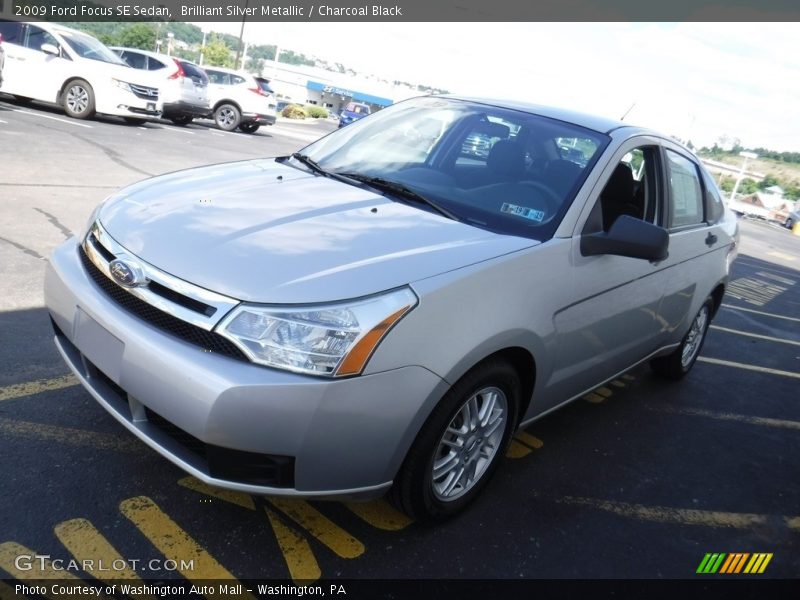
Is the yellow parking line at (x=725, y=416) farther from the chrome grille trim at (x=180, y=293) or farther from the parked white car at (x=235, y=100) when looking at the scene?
the parked white car at (x=235, y=100)

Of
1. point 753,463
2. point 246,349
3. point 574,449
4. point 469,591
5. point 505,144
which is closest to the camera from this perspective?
point 246,349

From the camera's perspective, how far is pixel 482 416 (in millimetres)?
2754

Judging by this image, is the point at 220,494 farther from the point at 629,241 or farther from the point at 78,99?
the point at 78,99

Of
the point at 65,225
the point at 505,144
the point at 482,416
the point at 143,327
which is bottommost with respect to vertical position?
the point at 65,225

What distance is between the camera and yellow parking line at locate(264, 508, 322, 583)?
2.40 metres

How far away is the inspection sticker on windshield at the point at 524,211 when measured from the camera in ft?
9.88

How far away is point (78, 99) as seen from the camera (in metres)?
13.4

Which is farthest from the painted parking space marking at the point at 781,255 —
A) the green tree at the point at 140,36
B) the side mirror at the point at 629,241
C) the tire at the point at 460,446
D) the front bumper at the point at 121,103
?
the green tree at the point at 140,36

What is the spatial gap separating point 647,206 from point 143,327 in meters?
2.79

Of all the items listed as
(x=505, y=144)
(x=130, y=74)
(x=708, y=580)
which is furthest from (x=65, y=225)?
(x=130, y=74)

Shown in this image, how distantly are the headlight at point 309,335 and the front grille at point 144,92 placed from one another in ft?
43.5

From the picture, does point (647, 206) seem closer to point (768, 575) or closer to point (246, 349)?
point (768, 575)

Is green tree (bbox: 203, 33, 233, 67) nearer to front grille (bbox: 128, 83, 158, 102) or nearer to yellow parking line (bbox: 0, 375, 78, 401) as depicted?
front grille (bbox: 128, 83, 158, 102)

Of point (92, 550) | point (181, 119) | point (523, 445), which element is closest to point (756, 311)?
point (523, 445)
